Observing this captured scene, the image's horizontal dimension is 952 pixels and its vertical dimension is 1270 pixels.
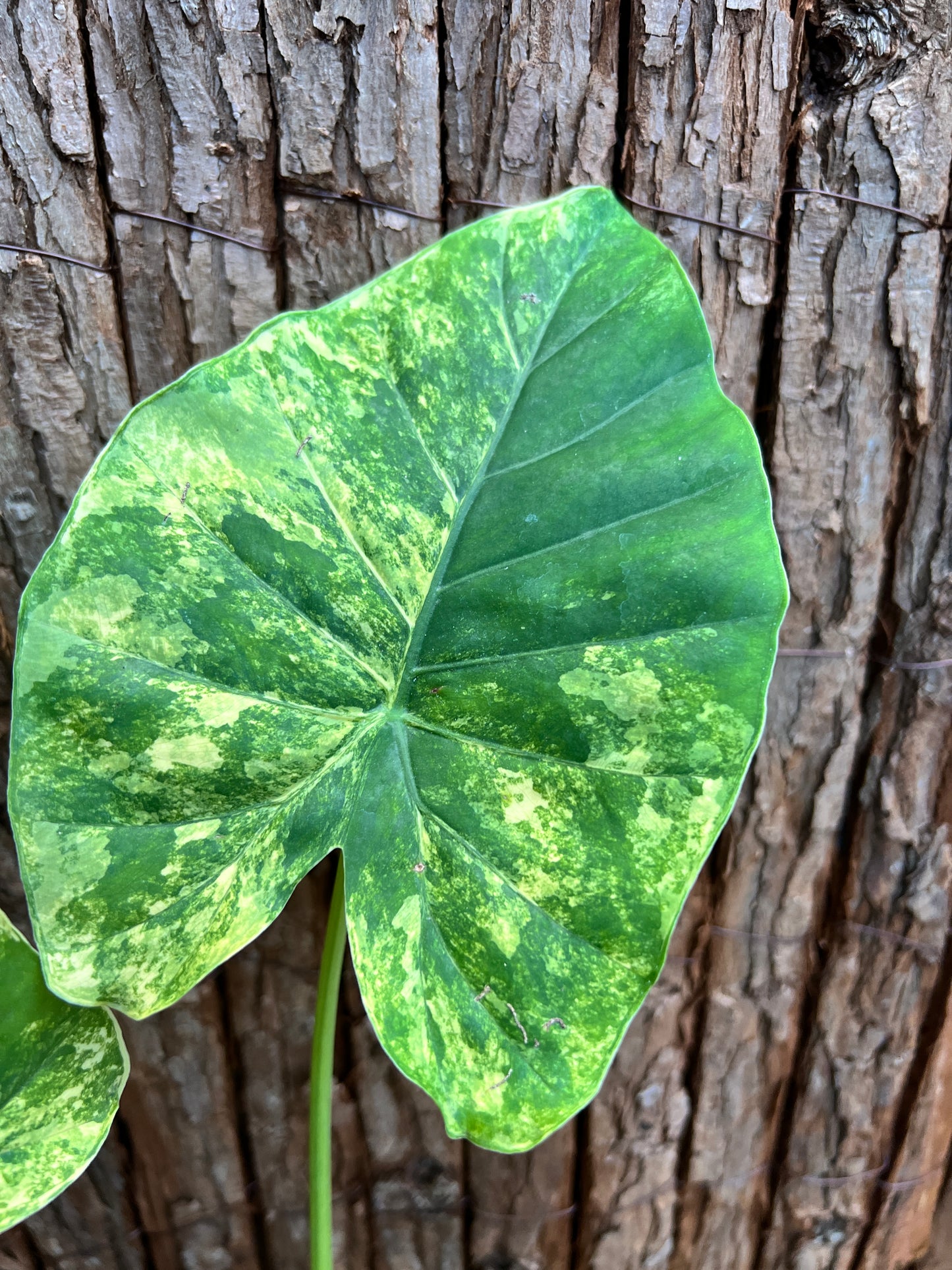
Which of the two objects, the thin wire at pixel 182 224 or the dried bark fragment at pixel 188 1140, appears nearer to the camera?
the thin wire at pixel 182 224

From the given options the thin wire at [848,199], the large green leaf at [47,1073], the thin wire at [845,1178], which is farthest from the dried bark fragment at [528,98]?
the thin wire at [845,1178]

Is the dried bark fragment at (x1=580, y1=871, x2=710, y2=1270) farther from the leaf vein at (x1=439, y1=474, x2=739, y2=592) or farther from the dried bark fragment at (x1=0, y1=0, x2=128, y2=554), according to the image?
the dried bark fragment at (x1=0, y1=0, x2=128, y2=554)

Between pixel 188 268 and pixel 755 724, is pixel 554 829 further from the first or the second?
pixel 188 268

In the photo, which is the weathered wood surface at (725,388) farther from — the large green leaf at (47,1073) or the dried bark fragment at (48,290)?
the large green leaf at (47,1073)

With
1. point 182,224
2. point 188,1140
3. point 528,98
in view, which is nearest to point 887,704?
point 528,98

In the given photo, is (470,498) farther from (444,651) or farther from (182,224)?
(182,224)

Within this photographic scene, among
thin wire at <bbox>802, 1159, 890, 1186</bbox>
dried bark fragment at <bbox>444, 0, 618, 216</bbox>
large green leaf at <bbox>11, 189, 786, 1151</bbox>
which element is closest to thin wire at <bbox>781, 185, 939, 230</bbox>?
dried bark fragment at <bbox>444, 0, 618, 216</bbox>
